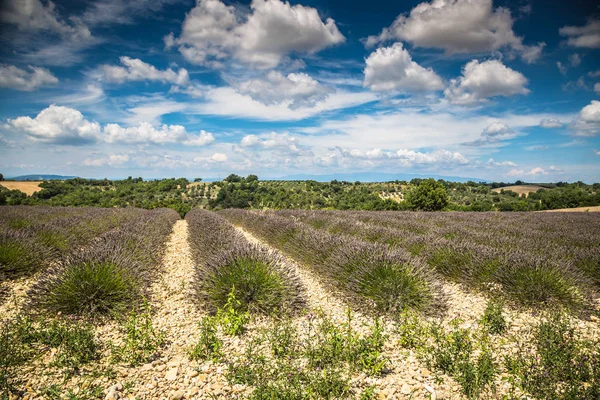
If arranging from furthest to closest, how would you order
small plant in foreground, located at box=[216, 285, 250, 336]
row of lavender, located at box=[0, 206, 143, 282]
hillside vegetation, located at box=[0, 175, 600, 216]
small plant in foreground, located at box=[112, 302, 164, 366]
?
hillside vegetation, located at box=[0, 175, 600, 216]
row of lavender, located at box=[0, 206, 143, 282]
small plant in foreground, located at box=[216, 285, 250, 336]
small plant in foreground, located at box=[112, 302, 164, 366]

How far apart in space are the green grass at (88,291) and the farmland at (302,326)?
2 cm

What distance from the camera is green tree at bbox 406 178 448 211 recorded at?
3152cm

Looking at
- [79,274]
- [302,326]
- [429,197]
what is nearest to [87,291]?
[79,274]

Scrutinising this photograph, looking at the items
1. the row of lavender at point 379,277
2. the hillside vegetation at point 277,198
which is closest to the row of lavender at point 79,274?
the row of lavender at point 379,277

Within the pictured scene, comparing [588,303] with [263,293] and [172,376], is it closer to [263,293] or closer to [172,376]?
[263,293]

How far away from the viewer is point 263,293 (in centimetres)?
407

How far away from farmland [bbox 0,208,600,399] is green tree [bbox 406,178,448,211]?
87.4 ft

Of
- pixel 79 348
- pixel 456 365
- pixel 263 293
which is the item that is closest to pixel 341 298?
pixel 263 293

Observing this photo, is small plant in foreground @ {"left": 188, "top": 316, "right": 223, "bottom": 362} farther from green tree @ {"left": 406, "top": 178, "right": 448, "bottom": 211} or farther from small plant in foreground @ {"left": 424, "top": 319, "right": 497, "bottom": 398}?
green tree @ {"left": 406, "top": 178, "right": 448, "bottom": 211}

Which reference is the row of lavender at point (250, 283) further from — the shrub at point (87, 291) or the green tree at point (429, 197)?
the green tree at point (429, 197)

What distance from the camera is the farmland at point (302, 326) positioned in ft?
7.97

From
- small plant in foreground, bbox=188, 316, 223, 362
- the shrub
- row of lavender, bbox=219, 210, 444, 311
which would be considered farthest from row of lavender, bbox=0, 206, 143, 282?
row of lavender, bbox=219, 210, 444, 311

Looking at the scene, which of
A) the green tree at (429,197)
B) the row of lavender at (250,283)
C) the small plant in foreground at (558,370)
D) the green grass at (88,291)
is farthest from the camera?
the green tree at (429,197)

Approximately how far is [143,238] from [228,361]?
6175 millimetres
